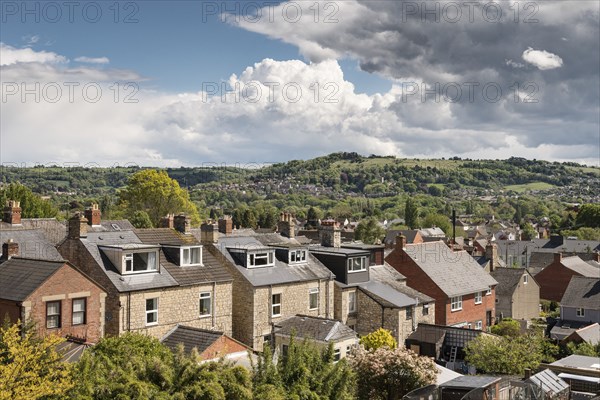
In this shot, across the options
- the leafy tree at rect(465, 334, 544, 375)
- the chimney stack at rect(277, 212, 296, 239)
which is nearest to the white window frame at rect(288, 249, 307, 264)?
the chimney stack at rect(277, 212, 296, 239)


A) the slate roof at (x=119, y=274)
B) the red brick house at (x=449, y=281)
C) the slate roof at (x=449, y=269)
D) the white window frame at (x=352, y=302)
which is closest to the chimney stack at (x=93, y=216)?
the slate roof at (x=119, y=274)

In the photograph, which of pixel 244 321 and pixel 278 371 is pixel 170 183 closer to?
pixel 244 321

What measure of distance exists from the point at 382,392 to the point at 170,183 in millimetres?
57543

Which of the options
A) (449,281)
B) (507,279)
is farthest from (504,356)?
(507,279)

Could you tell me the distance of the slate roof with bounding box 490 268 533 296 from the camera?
2469 inches

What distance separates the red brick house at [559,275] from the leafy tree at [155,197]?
43898 mm

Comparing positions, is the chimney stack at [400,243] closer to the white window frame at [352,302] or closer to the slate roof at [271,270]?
the white window frame at [352,302]

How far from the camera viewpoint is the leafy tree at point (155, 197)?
264 feet

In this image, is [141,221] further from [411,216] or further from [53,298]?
[411,216]

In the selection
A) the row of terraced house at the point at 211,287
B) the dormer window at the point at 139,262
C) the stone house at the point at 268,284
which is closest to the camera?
the row of terraced house at the point at 211,287

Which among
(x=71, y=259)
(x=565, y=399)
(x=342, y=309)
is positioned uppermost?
(x=71, y=259)

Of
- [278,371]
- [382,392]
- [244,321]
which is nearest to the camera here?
[278,371]

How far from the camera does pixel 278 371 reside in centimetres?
2150

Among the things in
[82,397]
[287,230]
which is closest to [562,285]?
[287,230]
